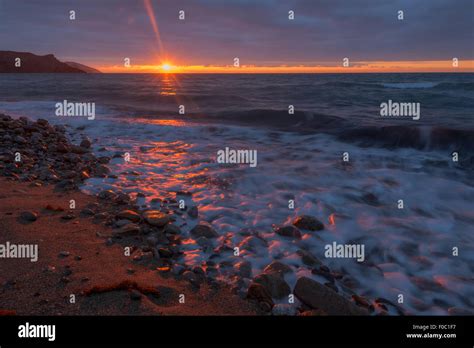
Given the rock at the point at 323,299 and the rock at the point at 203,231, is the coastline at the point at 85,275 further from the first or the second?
the rock at the point at 203,231

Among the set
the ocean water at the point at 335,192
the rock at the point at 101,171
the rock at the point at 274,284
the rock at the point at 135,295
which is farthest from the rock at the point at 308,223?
the rock at the point at 101,171

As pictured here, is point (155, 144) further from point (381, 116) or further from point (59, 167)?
point (381, 116)

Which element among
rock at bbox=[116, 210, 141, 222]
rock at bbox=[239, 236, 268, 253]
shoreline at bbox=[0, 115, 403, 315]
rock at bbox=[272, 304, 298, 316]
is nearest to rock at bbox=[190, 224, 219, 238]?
shoreline at bbox=[0, 115, 403, 315]

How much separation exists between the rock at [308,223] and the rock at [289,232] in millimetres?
227

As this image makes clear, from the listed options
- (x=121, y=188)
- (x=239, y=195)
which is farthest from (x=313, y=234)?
(x=121, y=188)

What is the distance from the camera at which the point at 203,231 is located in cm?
493

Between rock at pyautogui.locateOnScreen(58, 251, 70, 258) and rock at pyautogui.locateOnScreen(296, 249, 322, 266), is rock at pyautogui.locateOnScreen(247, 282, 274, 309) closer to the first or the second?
rock at pyautogui.locateOnScreen(296, 249, 322, 266)

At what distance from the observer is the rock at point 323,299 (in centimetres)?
330

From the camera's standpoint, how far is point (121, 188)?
6.60 metres

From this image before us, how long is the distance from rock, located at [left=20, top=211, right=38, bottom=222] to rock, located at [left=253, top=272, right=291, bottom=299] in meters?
3.40

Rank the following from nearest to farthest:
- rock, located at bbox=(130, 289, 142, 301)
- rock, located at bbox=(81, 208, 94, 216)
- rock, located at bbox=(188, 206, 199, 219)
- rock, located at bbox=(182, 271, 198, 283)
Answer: rock, located at bbox=(130, 289, 142, 301) → rock, located at bbox=(182, 271, 198, 283) → rock, located at bbox=(81, 208, 94, 216) → rock, located at bbox=(188, 206, 199, 219)

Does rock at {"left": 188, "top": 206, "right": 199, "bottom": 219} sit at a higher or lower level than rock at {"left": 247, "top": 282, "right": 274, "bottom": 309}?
higher

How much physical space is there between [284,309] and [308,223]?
2155 millimetres

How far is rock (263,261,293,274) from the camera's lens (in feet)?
13.3
